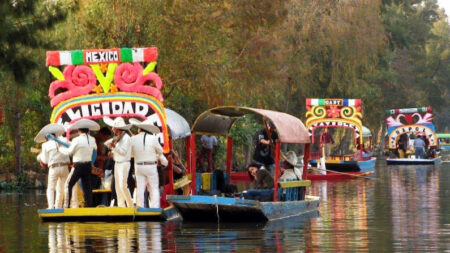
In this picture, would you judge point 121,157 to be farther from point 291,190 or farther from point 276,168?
point 291,190

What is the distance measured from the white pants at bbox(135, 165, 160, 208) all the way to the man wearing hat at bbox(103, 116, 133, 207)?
0.24m

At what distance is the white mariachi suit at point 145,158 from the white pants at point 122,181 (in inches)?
9.2

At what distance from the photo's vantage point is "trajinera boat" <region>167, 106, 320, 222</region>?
2230 centimetres

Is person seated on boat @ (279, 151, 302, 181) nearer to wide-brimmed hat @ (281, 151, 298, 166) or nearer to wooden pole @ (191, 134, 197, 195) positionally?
wide-brimmed hat @ (281, 151, 298, 166)

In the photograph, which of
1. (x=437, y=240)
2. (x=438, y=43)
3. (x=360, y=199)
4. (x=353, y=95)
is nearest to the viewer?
(x=437, y=240)

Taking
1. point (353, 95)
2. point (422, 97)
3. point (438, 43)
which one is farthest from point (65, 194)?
point (438, 43)

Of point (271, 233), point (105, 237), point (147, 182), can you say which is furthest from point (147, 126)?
point (271, 233)

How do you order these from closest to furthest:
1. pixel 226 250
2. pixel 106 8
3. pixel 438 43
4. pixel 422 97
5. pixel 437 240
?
pixel 226 250, pixel 437 240, pixel 106 8, pixel 422 97, pixel 438 43

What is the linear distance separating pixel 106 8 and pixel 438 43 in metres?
78.1

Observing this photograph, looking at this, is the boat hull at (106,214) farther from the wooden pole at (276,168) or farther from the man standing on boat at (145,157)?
the wooden pole at (276,168)

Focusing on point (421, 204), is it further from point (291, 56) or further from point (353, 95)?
point (353, 95)

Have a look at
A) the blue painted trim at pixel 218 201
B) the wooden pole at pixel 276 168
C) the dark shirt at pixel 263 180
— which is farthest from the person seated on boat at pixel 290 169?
the blue painted trim at pixel 218 201

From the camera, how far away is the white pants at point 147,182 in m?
23.0

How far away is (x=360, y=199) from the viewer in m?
31.1
